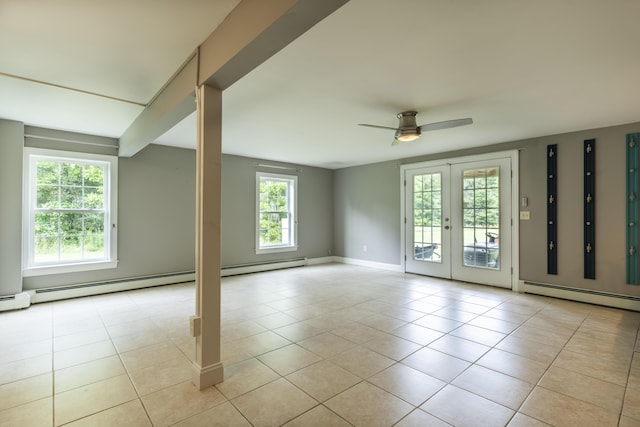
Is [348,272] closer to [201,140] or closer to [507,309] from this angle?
[507,309]

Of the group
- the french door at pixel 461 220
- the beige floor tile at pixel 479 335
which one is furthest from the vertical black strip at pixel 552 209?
the beige floor tile at pixel 479 335

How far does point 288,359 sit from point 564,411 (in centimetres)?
193

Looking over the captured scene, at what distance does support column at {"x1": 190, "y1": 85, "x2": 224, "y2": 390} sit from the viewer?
2215 millimetres

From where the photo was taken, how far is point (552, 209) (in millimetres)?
4590

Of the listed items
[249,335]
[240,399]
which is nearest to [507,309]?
[249,335]

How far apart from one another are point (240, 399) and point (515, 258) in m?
4.67

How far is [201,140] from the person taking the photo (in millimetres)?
2240

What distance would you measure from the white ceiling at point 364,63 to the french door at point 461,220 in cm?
124

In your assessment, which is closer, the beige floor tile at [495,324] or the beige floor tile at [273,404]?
the beige floor tile at [273,404]

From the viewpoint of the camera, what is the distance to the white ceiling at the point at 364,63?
185 centimetres

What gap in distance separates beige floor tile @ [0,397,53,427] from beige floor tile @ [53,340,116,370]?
0.54 meters

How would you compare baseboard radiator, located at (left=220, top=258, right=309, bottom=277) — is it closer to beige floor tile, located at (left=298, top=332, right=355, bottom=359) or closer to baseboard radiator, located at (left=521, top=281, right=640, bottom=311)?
beige floor tile, located at (left=298, top=332, right=355, bottom=359)

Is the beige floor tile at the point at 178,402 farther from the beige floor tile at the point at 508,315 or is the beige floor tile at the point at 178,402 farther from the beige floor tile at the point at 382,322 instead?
the beige floor tile at the point at 508,315

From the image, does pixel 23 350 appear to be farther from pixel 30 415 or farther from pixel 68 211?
pixel 68 211
